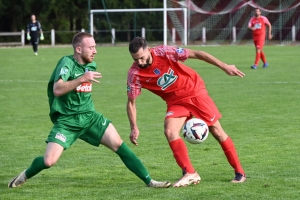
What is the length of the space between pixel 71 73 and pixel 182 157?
143 centimetres

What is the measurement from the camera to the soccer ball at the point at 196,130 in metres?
7.04

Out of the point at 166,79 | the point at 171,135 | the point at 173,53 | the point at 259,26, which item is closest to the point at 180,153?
the point at 171,135

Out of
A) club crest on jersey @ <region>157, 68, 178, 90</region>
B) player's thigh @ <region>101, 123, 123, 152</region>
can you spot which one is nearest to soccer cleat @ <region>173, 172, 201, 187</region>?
player's thigh @ <region>101, 123, 123, 152</region>

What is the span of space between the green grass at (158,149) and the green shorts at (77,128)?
514mm

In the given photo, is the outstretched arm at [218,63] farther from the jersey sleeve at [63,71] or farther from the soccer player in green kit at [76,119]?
the jersey sleeve at [63,71]

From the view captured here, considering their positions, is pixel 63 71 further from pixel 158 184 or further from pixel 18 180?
pixel 158 184

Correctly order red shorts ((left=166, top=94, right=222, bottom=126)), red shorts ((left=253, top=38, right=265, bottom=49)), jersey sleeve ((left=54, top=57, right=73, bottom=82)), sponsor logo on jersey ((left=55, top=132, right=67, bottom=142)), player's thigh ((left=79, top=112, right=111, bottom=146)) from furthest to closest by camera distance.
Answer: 1. red shorts ((left=253, top=38, right=265, bottom=49))
2. red shorts ((left=166, top=94, right=222, bottom=126))
3. player's thigh ((left=79, top=112, right=111, bottom=146))
4. sponsor logo on jersey ((left=55, top=132, right=67, bottom=142))
5. jersey sleeve ((left=54, top=57, right=73, bottom=82))

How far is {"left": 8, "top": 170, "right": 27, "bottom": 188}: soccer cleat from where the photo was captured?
6.96 metres

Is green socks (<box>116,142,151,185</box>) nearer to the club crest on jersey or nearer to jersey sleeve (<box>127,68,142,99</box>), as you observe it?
jersey sleeve (<box>127,68,142,99</box>)

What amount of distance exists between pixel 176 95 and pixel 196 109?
0.26 m

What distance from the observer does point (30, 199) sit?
651cm

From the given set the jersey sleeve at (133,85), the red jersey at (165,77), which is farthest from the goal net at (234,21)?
the jersey sleeve at (133,85)

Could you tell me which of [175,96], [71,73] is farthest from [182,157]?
[71,73]

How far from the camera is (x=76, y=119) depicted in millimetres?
6855
